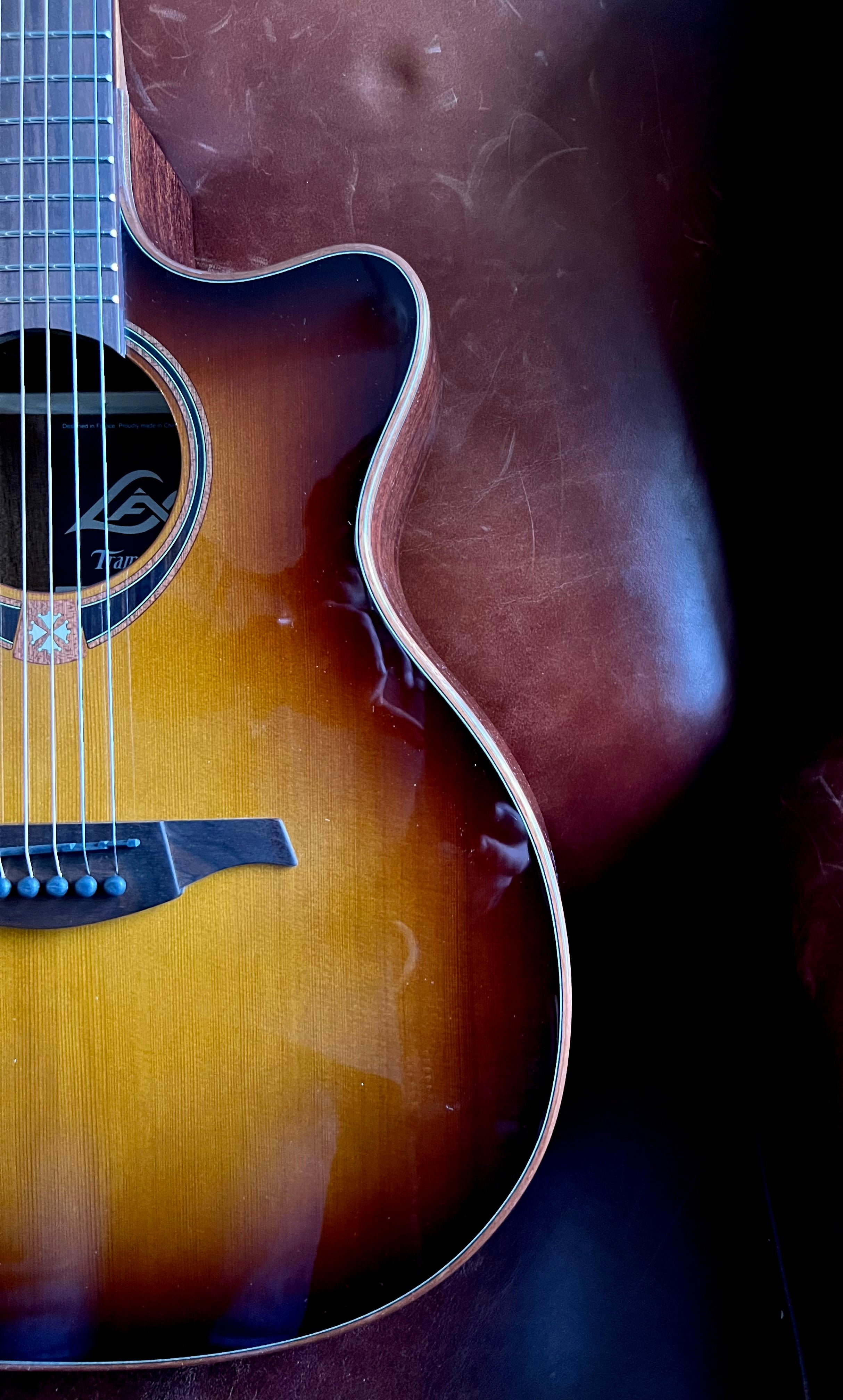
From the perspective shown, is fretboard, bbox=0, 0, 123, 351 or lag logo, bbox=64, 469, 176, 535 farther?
lag logo, bbox=64, 469, 176, 535

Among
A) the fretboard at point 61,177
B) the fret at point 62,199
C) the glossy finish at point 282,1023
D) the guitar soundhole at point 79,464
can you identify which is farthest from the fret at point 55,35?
the glossy finish at point 282,1023

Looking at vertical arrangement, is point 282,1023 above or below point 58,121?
below

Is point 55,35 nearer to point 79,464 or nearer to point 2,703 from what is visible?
point 79,464

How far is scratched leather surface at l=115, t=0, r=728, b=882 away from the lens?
84 centimetres

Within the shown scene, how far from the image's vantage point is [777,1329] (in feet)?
2.50

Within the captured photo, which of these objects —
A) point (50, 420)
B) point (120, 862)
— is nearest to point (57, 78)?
point (50, 420)

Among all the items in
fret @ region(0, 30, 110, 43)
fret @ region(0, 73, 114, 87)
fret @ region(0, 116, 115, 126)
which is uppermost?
fret @ region(0, 30, 110, 43)

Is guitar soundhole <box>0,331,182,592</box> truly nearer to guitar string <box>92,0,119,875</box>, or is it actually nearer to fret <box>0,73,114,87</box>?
guitar string <box>92,0,119,875</box>

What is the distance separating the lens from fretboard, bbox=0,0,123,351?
66 cm

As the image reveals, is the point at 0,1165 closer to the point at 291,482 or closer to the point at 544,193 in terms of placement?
the point at 291,482

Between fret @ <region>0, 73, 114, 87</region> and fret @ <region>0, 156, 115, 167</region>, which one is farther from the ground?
fret @ <region>0, 73, 114, 87</region>

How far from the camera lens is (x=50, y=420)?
0.66 metres

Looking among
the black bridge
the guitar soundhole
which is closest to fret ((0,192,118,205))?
the guitar soundhole

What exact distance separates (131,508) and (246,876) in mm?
382
